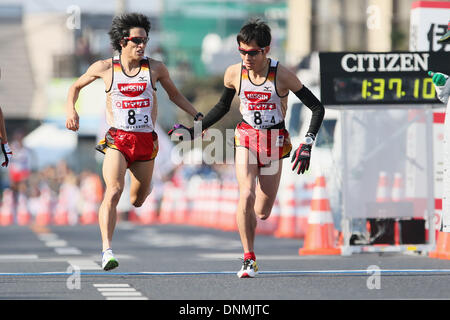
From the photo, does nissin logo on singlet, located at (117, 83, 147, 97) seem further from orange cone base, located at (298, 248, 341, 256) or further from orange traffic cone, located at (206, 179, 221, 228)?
Result: orange traffic cone, located at (206, 179, 221, 228)

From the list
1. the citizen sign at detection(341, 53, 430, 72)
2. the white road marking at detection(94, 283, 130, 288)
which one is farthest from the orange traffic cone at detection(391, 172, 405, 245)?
the white road marking at detection(94, 283, 130, 288)

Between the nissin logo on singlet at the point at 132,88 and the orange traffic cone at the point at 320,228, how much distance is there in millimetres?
4797

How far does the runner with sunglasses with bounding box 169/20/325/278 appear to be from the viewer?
1084 cm

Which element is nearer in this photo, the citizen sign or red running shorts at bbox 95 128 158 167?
red running shorts at bbox 95 128 158 167

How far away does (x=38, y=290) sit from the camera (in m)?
9.68

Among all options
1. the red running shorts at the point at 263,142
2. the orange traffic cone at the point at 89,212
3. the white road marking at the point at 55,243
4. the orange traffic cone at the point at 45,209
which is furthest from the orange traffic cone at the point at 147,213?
the red running shorts at the point at 263,142

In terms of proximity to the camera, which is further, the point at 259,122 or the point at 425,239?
the point at 425,239

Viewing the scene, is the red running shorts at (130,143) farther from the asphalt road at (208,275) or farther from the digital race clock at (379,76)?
the digital race clock at (379,76)

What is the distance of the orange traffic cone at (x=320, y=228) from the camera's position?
1523 cm

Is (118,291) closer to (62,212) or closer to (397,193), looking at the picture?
(397,193)

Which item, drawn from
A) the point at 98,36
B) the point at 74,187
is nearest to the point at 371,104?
the point at 74,187

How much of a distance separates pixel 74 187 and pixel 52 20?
183ft

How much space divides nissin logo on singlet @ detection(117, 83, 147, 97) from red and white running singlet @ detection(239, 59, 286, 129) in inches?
33.5
